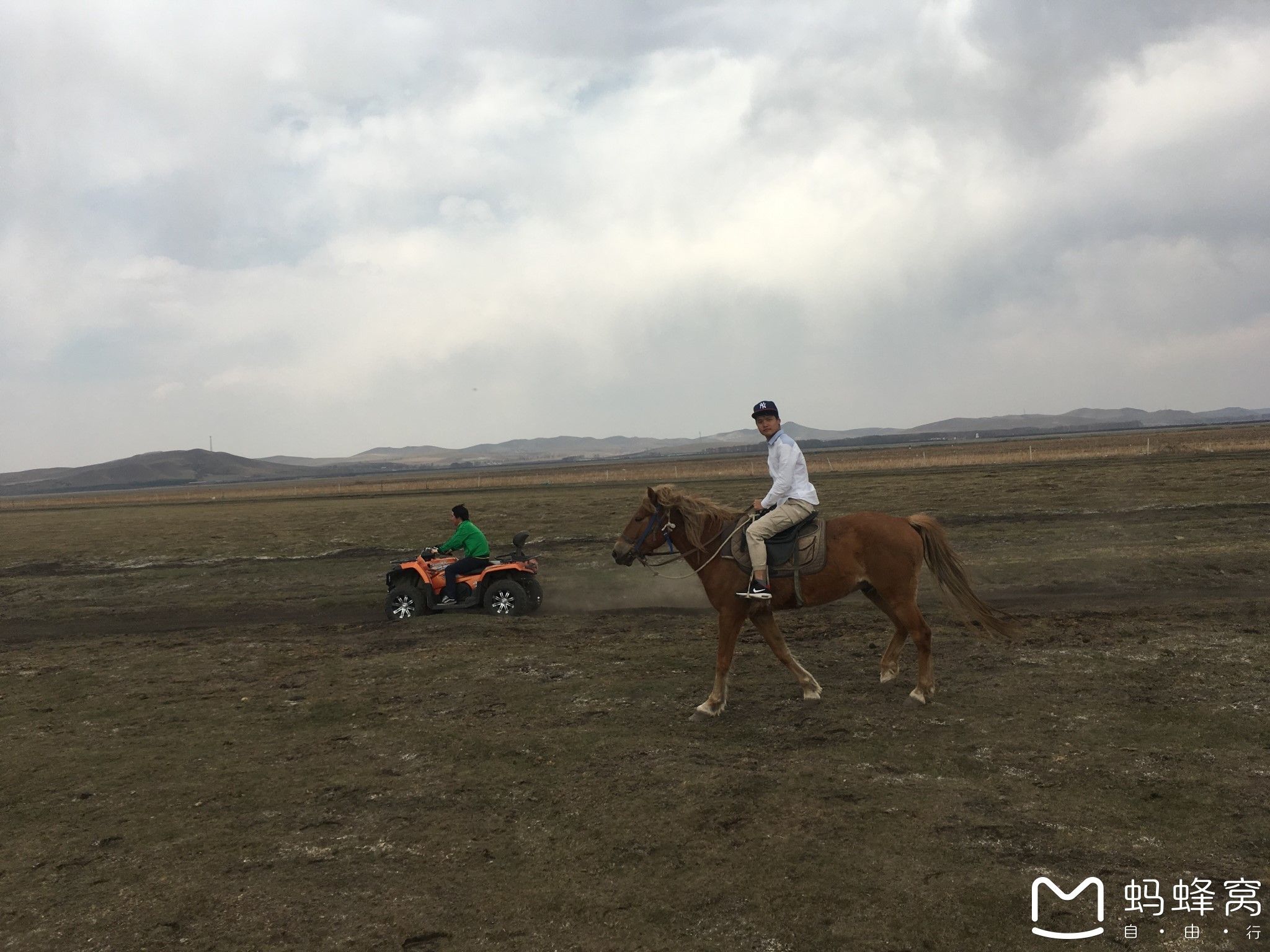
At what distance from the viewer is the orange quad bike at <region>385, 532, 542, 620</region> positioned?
633 inches

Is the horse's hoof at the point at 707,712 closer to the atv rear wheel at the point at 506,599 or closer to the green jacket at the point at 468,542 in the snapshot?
the atv rear wheel at the point at 506,599

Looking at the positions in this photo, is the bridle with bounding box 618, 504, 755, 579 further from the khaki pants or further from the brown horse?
the khaki pants

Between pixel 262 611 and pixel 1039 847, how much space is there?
16360mm

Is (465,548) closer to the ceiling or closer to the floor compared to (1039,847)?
closer to the ceiling

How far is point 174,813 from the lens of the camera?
7367 millimetres

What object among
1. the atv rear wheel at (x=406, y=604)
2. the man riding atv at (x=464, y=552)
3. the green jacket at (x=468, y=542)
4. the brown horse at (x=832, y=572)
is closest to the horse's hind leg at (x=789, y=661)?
the brown horse at (x=832, y=572)

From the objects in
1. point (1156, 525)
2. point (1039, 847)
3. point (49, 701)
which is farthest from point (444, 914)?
point (1156, 525)

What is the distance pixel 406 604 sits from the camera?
53.2 feet

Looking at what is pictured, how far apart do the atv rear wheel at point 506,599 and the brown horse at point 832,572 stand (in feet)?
18.9

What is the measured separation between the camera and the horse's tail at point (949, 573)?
34.0 feet

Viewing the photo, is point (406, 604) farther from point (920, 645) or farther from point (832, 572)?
point (920, 645)

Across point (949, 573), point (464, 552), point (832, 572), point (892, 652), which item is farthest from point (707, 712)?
point (464, 552)

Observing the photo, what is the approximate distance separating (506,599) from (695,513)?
22.3ft

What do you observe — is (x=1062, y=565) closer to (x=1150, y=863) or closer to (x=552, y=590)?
(x=552, y=590)
